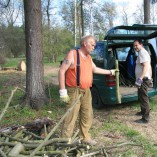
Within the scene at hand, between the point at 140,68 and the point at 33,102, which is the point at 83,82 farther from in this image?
the point at 33,102

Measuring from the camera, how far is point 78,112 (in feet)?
16.4

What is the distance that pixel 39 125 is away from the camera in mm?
4895

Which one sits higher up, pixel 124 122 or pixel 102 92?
pixel 102 92

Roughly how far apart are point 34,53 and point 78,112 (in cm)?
270

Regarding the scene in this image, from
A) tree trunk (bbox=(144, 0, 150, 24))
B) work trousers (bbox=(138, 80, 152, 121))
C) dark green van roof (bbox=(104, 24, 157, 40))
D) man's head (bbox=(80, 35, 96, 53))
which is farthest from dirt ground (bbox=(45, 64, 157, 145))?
tree trunk (bbox=(144, 0, 150, 24))

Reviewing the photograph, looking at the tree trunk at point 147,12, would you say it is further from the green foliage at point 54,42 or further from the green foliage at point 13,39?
the green foliage at point 13,39

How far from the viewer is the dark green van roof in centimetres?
671

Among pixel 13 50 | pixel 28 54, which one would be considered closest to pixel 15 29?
pixel 13 50

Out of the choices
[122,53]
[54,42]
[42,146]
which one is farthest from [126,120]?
[54,42]

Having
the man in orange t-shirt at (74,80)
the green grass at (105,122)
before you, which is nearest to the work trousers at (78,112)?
the man in orange t-shirt at (74,80)

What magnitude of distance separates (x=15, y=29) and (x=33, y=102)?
31.9 metres

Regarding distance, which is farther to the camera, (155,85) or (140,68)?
(155,85)

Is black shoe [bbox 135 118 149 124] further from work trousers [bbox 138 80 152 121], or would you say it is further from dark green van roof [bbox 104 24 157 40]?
dark green van roof [bbox 104 24 157 40]

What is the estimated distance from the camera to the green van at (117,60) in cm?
699
